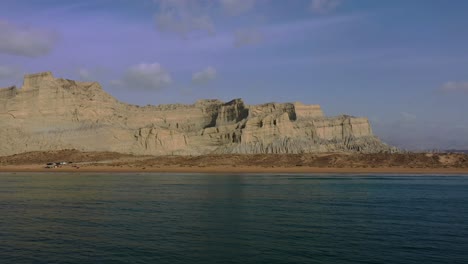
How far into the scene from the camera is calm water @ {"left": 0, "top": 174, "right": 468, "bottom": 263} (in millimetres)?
15453

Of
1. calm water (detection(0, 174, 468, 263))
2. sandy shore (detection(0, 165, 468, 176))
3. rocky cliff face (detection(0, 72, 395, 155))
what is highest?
rocky cliff face (detection(0, 72, 395, 155))

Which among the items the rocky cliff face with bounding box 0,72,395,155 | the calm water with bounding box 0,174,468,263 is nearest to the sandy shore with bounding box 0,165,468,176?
the rocky cliff face with bounding box 0,72,395,155

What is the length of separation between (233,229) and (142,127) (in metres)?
98.7

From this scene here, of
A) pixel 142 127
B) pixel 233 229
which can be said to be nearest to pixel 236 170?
pixel 142 127

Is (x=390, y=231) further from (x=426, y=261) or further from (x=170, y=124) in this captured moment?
(x=170, y=124)

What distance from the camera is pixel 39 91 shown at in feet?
349

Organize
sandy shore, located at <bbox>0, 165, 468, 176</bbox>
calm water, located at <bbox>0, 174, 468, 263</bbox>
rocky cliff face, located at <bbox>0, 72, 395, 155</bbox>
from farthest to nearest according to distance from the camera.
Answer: rocky cliff face, located at <bbox>0, 72, 395, 155</bbox> → sandy shore, located at <bbox>0, 165, 468, 176</bbox> → calm water, located at <bbox>0, 174, 468, 263</bbox>

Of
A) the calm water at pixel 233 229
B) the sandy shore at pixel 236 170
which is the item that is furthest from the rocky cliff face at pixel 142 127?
the calm water at pixel 233 229

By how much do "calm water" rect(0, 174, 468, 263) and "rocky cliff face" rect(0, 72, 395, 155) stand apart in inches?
2890

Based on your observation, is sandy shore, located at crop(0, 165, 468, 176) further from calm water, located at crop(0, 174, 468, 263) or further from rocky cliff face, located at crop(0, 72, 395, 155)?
calm water, located at crop(0, 174, 468, 263)

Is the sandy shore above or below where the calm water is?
above

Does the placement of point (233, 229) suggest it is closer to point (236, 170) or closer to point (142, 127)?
point (236, 170)

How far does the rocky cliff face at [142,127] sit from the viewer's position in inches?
4094

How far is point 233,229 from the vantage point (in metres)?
20.1
